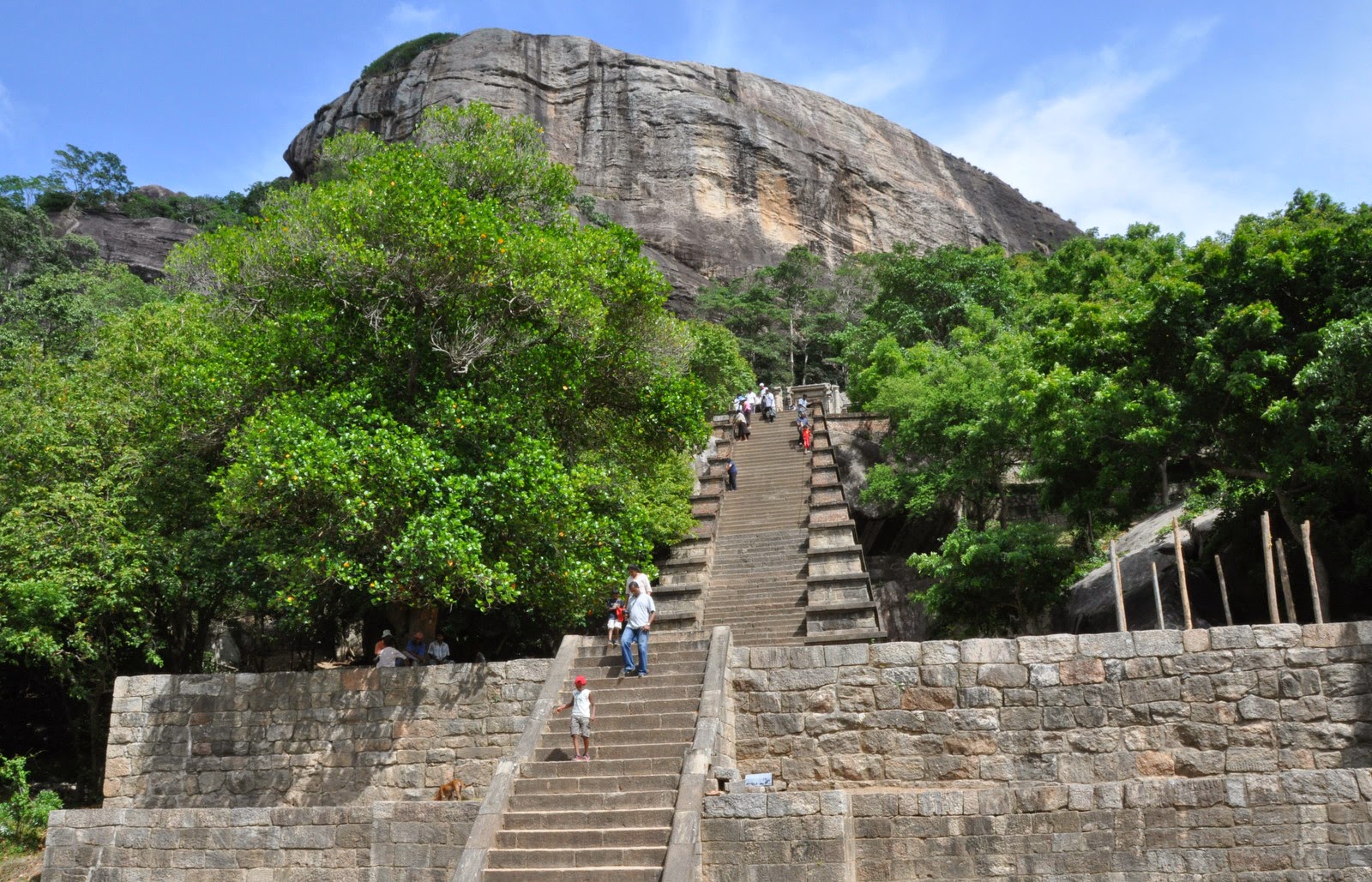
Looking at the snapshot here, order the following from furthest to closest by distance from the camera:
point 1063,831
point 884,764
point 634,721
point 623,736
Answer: point 634,721
point 884,764
point 623,736
point 1063,831

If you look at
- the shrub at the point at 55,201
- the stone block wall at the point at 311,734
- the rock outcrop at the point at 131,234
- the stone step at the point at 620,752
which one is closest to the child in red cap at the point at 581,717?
the stone step at the point at 620,752

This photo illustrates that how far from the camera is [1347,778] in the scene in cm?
870

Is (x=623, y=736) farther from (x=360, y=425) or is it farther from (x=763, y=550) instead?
(x=763, y=550)

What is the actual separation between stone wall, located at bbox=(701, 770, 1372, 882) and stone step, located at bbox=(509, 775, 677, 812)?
69 cm

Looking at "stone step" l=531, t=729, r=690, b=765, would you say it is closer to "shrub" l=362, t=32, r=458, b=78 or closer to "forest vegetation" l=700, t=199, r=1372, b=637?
"forest vegetation" l=700, t=199, r=1372, b=637

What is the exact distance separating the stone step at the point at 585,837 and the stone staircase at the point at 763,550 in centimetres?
631

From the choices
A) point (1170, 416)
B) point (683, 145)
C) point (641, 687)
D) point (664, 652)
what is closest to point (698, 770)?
point (641, 687)

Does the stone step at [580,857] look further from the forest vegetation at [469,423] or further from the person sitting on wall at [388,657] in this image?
the person sitting on wall at [388,657]

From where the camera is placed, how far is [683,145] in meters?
50.5

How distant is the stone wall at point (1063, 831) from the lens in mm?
8688

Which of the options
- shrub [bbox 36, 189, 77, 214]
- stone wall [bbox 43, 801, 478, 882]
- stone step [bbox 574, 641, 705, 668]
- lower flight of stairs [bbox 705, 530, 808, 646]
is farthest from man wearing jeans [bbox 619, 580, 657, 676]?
shrub [bbox 36, 189, 77, 214]

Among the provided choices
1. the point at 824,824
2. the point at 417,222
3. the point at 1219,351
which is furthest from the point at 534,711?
the point at 1219,351

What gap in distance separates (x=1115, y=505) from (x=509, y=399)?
365 inches

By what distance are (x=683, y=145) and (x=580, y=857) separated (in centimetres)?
4489
